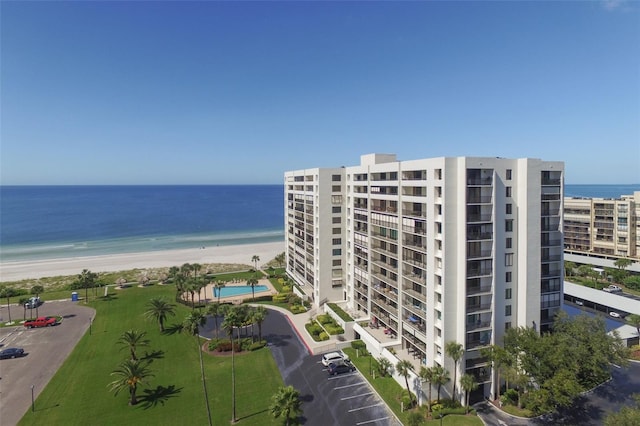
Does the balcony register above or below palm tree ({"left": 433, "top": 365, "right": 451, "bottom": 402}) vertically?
above

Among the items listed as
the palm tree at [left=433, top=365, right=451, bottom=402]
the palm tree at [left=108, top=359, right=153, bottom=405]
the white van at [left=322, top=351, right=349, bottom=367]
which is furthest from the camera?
the white van at [left=322, top=351, right=349, bottom=367]

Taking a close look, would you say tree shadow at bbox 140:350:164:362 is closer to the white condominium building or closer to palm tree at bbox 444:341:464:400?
the white condominium building

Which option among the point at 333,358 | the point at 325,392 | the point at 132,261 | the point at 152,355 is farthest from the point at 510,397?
the point at 132,261

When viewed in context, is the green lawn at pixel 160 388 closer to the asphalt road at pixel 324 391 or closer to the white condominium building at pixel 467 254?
the asphalt road at pixel 324 391

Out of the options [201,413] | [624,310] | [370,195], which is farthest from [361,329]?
[624,310]

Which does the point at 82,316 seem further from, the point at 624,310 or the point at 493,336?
the point at 624,310

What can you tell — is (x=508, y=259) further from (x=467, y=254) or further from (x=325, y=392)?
(x=325, y=392)

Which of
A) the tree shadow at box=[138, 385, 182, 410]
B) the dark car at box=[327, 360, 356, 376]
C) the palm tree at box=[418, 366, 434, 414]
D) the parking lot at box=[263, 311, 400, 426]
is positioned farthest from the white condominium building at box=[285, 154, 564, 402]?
the tree shadow at box=[138, 385, 182, 410]
